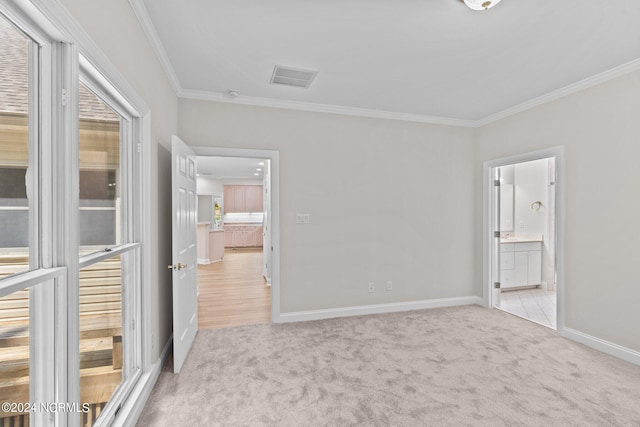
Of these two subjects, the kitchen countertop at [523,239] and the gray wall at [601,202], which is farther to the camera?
the kitchen countertop at [523,239]

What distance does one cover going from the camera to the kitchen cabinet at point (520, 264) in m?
5.11

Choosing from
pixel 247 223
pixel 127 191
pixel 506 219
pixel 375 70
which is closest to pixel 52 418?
pixel 127 191

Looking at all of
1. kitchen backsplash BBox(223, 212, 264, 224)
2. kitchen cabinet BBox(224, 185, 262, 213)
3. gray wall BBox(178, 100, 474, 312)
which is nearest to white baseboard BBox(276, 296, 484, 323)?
gray wall BBox(178, 100, 474, 312)

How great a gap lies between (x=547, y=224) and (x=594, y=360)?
3231mm

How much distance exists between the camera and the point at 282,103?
371cm

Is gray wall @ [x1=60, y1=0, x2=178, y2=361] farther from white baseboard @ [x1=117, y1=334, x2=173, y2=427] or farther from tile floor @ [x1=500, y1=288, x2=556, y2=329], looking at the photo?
tile floor @ [x1=500, y1=288, x2=556, y2=329]

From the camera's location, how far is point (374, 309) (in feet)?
13.3

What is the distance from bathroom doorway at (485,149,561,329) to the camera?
4328 mm

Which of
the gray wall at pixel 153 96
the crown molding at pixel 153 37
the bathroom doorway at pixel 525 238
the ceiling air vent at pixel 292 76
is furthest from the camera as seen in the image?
the bathroom doorway at pixel 525 238

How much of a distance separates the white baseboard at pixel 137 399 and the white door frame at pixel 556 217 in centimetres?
407

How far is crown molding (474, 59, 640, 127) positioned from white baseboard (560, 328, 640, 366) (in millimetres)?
2542

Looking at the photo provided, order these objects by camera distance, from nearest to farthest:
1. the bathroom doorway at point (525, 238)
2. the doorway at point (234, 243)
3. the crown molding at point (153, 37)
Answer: the crown molding at point (153, 37)
the doorway at point (234, 243)
the bathroom doorway at point (525, 238)

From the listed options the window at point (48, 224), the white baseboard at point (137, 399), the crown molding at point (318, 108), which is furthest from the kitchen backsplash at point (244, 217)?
the window at point (48, 224)

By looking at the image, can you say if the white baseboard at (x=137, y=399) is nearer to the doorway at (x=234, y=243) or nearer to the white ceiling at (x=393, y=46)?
the doorway at (x=234, y=243)
